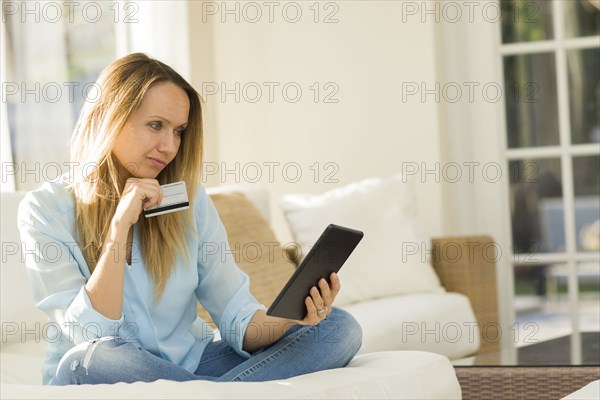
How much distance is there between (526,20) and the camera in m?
4.18

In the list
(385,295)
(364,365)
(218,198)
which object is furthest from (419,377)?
(385,295)

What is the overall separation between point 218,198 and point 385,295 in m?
0.75

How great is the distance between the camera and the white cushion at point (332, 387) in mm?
1523

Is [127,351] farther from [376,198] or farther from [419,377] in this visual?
[376,198]

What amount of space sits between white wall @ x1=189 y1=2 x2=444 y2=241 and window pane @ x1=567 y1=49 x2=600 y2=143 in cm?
59

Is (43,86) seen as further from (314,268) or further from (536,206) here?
(536,206)

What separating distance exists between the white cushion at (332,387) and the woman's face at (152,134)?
1.82 feet

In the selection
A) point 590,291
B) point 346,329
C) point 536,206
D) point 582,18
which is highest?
point 582,18

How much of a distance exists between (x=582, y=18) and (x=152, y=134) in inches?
104

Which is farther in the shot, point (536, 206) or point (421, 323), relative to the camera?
point (536, 206)

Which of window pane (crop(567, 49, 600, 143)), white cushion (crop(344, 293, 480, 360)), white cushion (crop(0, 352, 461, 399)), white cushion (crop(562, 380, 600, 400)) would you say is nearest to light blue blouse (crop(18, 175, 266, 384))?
white cushion (crop(0, 352, 461, 399))

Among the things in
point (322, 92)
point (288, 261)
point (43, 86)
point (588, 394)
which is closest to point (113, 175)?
point (588, 394)

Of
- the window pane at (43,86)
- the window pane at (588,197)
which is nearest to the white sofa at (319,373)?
the window pane at (43,86)

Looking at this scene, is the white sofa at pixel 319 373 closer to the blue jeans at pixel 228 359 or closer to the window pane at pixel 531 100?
the blue jeans at pixel 228 359
